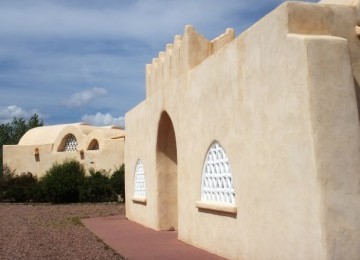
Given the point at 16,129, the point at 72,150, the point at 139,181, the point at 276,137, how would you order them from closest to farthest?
the point at 276,137 < the point at 139,181 < the point at 72,150 < the point at 16,129

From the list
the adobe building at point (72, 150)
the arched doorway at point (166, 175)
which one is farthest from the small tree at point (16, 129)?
the arched doorway at point (166, 175)

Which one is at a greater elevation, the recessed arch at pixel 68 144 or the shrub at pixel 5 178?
the recessed arch at pixel 68 144

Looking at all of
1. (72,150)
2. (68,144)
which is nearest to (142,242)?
(72,150)

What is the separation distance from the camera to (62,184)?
82.1 feet

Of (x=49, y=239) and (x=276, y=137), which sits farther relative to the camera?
(x=49, y=239)

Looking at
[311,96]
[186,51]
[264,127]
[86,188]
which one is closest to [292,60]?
[311,96]

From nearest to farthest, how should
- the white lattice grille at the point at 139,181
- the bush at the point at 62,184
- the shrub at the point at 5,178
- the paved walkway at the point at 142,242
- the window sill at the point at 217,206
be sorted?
the window sill at the point at 217,206 < the paved walkway at the point at 142,242 < the white lattice grille at the point at 139,181 < the bush at the point at 62,184 < the shrub at the point at 5,178

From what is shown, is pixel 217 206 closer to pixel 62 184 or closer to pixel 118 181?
pixel 118 181

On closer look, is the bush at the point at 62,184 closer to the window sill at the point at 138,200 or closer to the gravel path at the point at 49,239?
the gravel path at the point at 49,239

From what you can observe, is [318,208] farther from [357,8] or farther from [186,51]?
[186,51]

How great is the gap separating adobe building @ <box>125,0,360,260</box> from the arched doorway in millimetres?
2044

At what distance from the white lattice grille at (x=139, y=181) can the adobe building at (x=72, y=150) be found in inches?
422

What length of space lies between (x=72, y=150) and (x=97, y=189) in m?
4.81

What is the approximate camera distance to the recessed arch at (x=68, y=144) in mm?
29078
